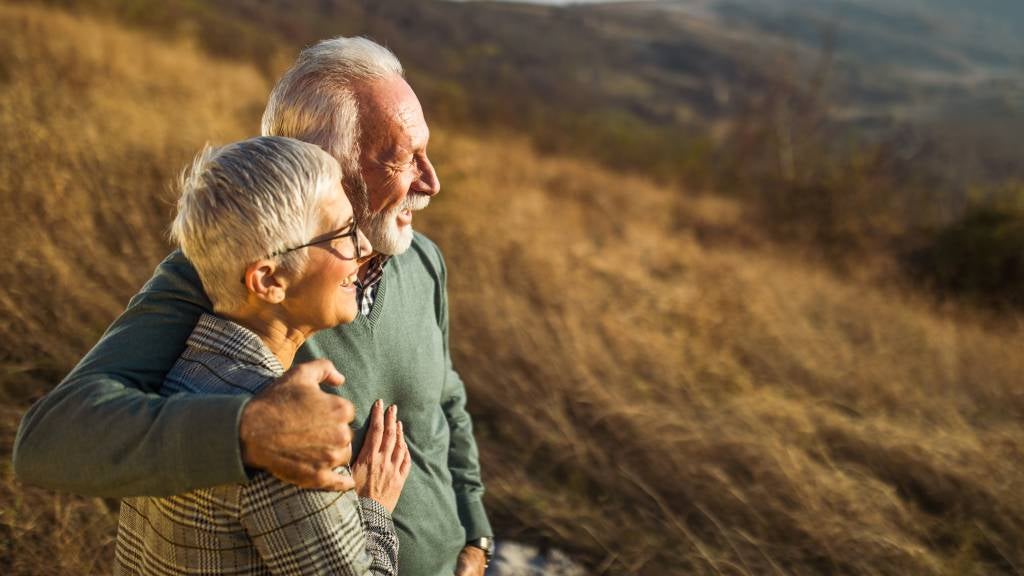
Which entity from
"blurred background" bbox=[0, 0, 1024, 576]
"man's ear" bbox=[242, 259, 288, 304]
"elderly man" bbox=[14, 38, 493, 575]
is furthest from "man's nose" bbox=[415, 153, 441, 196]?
"blurred background" bbox=[0, 0, 1024, 576]

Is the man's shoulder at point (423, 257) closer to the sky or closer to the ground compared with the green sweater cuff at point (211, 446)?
closer to the ground

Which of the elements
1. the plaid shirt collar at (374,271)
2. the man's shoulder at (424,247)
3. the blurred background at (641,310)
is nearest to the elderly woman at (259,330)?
the plaid shirt collar at (374,271)

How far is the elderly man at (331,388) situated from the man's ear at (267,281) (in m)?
0.16

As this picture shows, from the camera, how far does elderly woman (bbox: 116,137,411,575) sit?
1.21 meters

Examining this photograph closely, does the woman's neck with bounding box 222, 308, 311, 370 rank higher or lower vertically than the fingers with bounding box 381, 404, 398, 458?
higher

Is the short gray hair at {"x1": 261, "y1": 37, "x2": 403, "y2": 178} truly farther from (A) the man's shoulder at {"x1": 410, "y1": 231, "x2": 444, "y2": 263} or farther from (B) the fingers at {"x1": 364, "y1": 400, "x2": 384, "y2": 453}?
(B) the fingers at {"x1": 364, "y1": 400, "x2": 384, "y2": 453}

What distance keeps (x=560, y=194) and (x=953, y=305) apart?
5.95m

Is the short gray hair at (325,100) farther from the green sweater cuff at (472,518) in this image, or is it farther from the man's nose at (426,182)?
the green sweater cuff at (472,518)

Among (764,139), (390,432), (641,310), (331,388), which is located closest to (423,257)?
(331,388)

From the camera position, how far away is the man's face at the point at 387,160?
190 centimetres

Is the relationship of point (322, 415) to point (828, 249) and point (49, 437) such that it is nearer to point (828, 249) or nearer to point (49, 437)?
point (49, 437)

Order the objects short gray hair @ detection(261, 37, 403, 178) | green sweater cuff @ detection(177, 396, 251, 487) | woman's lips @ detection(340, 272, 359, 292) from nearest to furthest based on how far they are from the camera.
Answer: green sweater cuff @ detection(177, 396, 251, 487), woman's lips @ detection(340, 272, 359, 292), short gray hair @ detection(261, 37, 403, 178)

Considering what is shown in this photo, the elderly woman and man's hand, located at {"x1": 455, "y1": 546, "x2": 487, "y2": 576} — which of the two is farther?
man's hand, located at {"x1": 455, "y1": 546, "x2": 487, "y2": 576}

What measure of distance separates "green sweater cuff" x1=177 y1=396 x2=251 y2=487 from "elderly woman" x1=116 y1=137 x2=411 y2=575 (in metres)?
0.06
